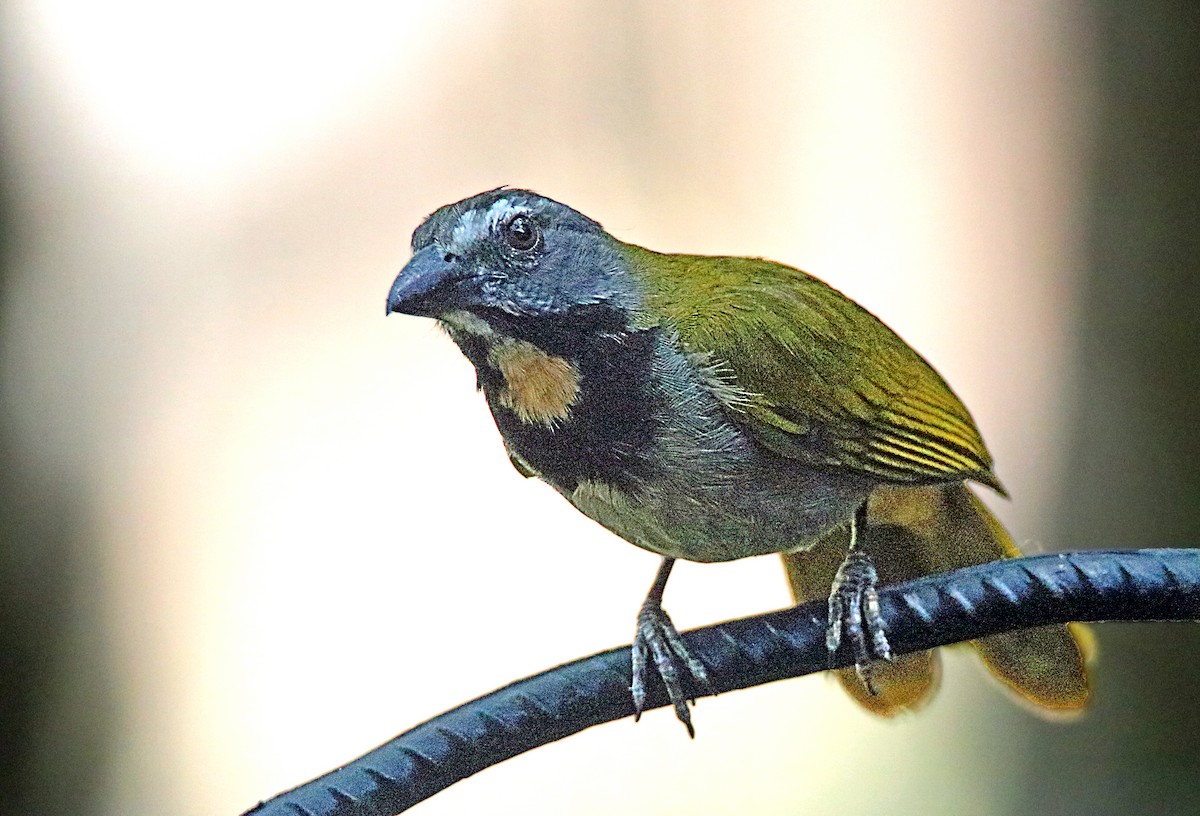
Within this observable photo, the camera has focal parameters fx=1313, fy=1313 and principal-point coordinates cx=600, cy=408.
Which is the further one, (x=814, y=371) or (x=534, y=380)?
(x=814, y=371)

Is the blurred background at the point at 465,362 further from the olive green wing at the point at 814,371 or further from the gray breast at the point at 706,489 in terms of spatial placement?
the gray breast at the point at 706,489

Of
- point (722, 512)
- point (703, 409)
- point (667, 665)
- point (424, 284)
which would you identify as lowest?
point (667, 665)

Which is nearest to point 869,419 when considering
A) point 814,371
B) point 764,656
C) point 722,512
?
point 814,371

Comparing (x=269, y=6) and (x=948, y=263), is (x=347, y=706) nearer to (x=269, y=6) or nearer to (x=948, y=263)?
(x=269, y=6)

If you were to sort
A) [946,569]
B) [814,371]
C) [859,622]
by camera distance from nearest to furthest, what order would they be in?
[859,622], [814,371], [946,569]

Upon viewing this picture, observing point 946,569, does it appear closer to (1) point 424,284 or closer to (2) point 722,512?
(2) point 722,512

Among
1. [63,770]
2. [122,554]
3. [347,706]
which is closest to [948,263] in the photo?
[347,706]

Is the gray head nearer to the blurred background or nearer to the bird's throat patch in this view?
the bird's throat patch

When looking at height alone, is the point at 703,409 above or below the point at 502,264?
below

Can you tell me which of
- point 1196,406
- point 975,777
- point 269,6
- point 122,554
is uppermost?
point 269,6
